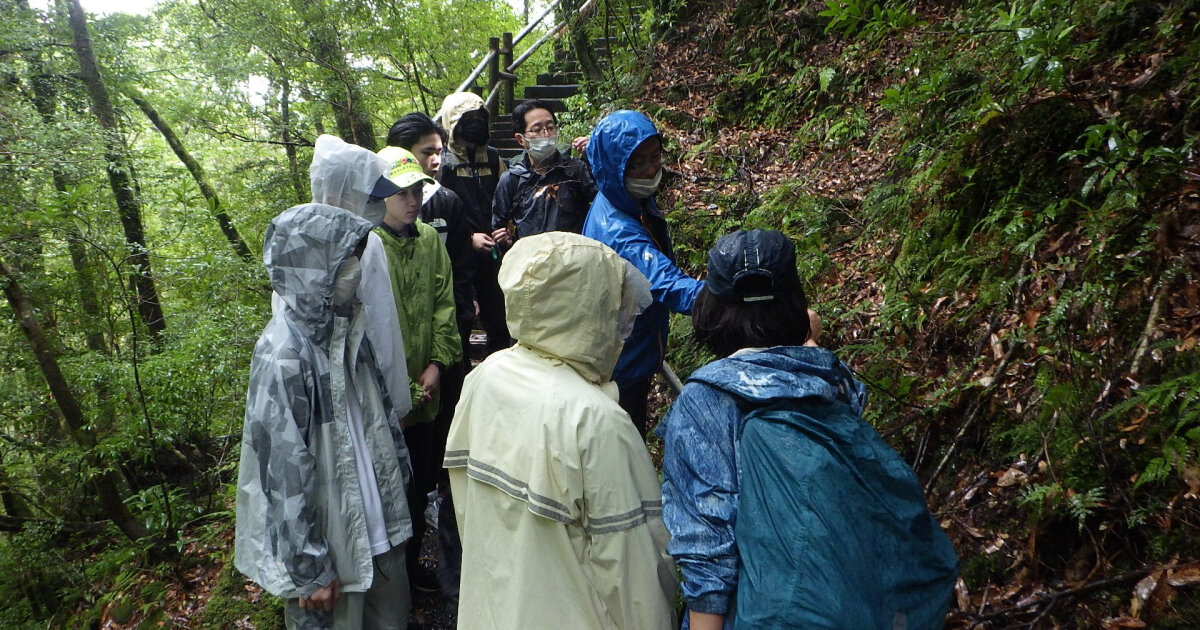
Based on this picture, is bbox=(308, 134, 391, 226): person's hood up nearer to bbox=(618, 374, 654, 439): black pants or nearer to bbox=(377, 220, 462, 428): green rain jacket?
bbox=(377, 220, 462, 428): green rain jacket

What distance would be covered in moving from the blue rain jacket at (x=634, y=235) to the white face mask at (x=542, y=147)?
160 cm

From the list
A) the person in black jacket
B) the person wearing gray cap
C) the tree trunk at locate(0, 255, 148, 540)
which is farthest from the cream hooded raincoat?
the tree trunk at locate(0, 255, 148, 540)

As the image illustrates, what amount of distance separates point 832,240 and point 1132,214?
2493 mm

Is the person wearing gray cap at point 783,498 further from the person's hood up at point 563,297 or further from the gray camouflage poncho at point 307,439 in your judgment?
the gray camouflage poncho at point 307,439

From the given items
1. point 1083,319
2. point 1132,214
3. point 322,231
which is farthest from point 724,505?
point 1132,214

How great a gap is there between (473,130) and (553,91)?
284 inches

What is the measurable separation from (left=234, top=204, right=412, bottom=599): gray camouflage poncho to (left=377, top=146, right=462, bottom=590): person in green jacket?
794 millimetres

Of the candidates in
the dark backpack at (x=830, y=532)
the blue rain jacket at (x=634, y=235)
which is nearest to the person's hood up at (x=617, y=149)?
the blue rain jacket at (x=634, y=235)

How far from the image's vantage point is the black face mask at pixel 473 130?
608 centimetres

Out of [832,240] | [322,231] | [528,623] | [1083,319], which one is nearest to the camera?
[528,623]

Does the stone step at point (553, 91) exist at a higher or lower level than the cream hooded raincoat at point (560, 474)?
higher

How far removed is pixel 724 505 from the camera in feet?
5.81

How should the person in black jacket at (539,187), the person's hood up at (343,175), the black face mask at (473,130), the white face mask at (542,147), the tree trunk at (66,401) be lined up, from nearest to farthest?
the person's hood up at (343,175) < the person in black jacket at (539,187) < the white face mask at (542,147) < the black face mask at (473,130) < the tree trunk at (66,401)

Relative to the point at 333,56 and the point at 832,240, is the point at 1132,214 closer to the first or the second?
the point at 832,240
